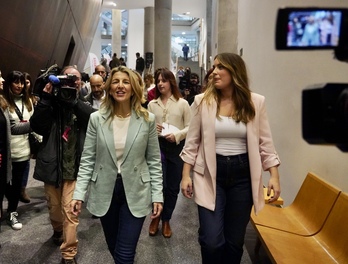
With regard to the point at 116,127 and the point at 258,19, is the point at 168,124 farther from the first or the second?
the point at 258,19

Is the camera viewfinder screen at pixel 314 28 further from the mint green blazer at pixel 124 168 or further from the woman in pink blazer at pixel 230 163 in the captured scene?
the mint green blazer at pixel 124 168

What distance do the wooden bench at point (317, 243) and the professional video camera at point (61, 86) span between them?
5.99ft

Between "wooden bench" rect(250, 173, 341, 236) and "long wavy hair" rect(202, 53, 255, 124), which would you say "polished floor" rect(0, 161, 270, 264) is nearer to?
"wooden bench" rect(250, 173, 341, 236)

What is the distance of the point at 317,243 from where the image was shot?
2.57m

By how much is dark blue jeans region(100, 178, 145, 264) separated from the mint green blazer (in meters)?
0.04

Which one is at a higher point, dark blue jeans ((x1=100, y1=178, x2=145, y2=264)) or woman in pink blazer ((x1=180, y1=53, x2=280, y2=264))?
woman in pink blazer ((x1=180, y1=53, x2=280, y2=264))

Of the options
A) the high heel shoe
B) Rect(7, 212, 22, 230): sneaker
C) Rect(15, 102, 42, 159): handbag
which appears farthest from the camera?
Rect(15, 102, 42, 159): handbag

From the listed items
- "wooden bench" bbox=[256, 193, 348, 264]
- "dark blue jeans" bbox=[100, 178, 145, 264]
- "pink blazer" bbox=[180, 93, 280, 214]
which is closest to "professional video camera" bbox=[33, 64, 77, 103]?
"dark blue jeans" bbox=[100, 178, 145, 264]

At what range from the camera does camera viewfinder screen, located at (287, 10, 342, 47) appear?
0.65m

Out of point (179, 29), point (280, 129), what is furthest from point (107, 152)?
point (179, 29)

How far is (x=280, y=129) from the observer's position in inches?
160

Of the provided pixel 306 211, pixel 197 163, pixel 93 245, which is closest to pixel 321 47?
pixel 197 163

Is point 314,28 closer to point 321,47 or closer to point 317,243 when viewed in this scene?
point 321,47

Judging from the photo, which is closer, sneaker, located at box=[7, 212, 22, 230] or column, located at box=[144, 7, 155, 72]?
sneaker, located at box=[7, 212, 22, 230]
